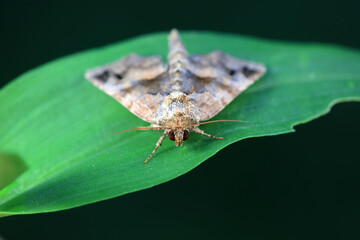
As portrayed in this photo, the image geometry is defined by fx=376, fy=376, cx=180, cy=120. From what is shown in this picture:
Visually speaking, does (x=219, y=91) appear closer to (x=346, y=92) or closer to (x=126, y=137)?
(x=126, y=137)

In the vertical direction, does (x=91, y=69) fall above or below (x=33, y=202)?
above

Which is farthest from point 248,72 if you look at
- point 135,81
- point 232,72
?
point 135,81

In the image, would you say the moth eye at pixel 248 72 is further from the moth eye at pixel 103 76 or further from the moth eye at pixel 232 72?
the moth eye at pixel 103 76

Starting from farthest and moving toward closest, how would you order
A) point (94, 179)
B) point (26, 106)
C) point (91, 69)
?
1. point (91, 69)
2. point (26, 106)
3. point (94, 179)

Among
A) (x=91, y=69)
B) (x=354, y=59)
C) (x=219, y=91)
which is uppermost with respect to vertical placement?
(x=354, y=59)

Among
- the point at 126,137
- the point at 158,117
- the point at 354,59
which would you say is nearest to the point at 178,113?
the point at 158,117

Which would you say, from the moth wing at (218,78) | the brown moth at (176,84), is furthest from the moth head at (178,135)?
the moth wing at (218,78)

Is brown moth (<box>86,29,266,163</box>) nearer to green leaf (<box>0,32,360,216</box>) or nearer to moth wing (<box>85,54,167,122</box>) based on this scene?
moth wing (<box>85,54,167,122</box>)
